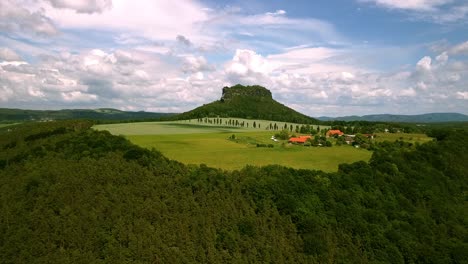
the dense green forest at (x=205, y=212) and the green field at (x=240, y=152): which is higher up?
the green field at (x=240, y=152)

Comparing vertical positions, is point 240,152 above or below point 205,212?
above

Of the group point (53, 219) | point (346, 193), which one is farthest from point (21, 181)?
point (346, 193)

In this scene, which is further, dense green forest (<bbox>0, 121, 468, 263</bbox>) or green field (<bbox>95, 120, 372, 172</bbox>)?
green field (<bbox>95, 120, 372, 172</bbox>)

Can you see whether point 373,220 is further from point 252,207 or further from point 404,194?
point 252,207

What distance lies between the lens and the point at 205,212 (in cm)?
6725

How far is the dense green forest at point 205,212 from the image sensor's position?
195 feet

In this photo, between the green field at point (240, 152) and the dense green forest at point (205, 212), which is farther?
the green field at point (240, 152)

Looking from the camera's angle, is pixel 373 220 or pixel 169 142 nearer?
pixel 373 220

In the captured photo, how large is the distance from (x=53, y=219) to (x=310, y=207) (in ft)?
161

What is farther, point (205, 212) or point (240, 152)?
point (240, 152)

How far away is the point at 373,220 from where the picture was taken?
3046 inches

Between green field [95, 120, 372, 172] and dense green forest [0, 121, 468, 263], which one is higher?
green field [95, 120, 372, 172]

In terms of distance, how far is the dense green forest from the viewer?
59.6 metres

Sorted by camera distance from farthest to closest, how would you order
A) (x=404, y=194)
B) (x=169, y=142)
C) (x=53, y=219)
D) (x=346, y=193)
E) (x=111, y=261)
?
(x=169, y=142) → (x=404, y=194) → (x=346, y=193) → (x=53, y=219) → (x=111, y=261)
